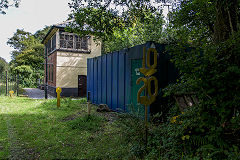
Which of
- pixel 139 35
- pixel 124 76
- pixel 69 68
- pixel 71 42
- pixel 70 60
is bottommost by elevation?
pixel 124 76

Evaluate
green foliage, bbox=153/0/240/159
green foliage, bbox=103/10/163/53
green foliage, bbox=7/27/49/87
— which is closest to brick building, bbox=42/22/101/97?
green foliage, bbox=103/10/163/53

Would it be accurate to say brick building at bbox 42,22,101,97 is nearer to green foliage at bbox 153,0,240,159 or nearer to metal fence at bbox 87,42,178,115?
metal fence at bbox 87,42,178,115

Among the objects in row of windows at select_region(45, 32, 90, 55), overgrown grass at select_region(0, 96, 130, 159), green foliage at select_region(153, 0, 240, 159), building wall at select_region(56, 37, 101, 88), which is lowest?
overgrown grass at select_region(0, 96, 130, 159)

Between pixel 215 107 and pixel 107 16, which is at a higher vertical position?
pixel 107 16

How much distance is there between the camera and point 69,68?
17250mm

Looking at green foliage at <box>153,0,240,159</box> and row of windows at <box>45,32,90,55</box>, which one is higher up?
row of windows at <box>45,32,90,55</box>

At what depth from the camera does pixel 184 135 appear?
148 inches

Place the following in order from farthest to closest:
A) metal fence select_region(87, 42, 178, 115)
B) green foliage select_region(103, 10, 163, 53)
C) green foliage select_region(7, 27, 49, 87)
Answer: green foliage select_region(7, 27, 49, 87), green foliage select_region(103, 10, 163, 53), metal fence select_region(87, 42, 178, 115)

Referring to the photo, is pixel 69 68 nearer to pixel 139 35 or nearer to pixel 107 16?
pixel 139 35

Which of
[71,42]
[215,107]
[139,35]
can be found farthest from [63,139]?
[71,42]

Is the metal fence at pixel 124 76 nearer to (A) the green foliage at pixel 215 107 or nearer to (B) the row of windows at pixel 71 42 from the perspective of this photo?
(A) the green foliage at pixel 215 107

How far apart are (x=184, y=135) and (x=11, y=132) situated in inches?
193

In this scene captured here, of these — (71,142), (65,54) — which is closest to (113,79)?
(71,142)

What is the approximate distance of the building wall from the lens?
16891 millimetres
